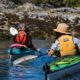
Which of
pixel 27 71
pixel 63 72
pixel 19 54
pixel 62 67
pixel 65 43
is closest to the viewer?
pixel 62 67

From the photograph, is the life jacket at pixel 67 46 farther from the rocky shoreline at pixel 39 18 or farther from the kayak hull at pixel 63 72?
the rocky shoreline at pixel 39 18

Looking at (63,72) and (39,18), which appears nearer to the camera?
(63,72)

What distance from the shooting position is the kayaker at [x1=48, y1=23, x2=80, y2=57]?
1286cm

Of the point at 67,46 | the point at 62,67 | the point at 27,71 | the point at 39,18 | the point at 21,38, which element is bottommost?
the point at 39,18

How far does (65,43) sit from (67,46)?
0.12 metres

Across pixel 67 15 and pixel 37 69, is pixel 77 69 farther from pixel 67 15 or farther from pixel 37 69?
pixel 67 15

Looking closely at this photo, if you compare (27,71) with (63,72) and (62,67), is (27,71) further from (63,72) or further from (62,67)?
(62,67)

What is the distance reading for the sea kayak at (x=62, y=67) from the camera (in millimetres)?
11672

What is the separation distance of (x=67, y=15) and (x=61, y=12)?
1.21 meters

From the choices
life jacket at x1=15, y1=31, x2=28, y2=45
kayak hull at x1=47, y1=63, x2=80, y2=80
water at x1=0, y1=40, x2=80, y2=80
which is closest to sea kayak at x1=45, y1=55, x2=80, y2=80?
kayak hull at x1=47, y1=63, x2=80, y2=80

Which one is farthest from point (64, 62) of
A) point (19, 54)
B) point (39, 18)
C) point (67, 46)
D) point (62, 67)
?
point (39, 18)

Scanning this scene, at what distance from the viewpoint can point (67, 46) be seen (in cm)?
1296

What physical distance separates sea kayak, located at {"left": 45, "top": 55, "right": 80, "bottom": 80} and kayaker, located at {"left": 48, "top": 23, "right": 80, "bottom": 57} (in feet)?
1.19

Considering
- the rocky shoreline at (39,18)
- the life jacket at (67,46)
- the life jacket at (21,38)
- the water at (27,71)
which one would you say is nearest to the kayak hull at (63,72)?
the water at (27,71)
